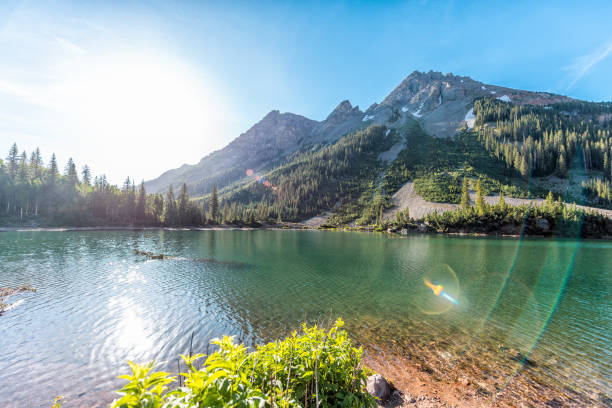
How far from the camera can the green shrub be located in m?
2.88

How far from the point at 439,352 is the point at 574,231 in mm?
125426

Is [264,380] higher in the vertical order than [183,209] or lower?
lower

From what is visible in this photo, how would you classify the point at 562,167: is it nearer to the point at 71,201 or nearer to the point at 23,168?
the point at 71,201

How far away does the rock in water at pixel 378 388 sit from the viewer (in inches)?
378

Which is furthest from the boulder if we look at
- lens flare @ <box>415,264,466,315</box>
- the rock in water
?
the rock in water

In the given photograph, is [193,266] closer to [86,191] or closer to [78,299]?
[78,299]

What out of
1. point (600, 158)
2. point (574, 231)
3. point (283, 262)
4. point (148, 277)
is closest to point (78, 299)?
point (148, 277)

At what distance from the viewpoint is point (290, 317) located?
1917cm

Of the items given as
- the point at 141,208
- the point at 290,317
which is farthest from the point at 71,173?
the point at 290,317

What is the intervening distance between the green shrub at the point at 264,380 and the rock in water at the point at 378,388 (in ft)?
16.2

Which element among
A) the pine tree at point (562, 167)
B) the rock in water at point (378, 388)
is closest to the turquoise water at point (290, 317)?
the rock in water at point (378, 388)

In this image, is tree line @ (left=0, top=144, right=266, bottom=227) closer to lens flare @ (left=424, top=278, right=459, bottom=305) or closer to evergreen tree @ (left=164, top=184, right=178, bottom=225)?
evergreen tree @ (left=164, top=184, right=178, bottom=225)

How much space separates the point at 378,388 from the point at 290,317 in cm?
1038

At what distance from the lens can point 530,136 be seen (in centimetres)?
18812
